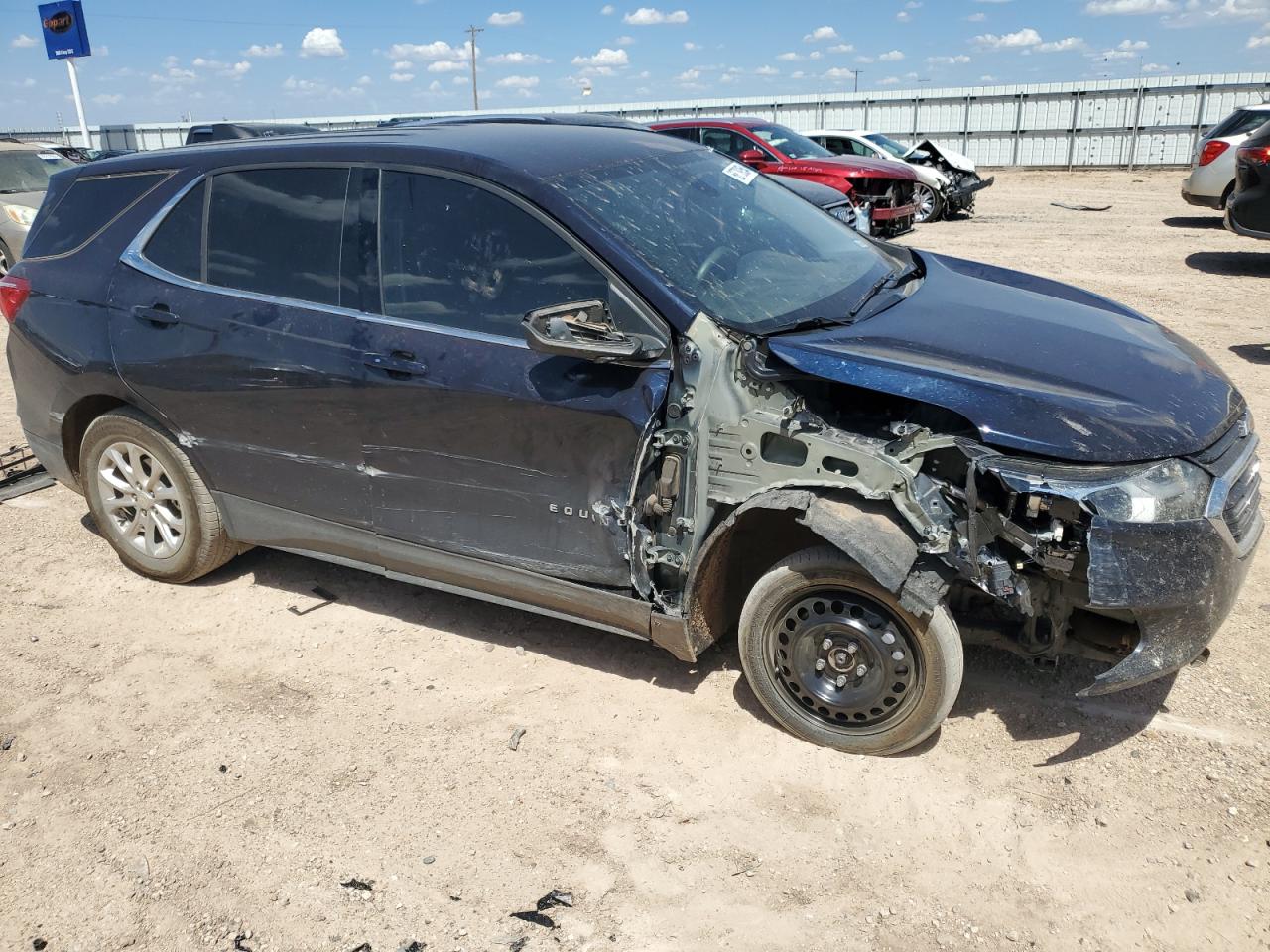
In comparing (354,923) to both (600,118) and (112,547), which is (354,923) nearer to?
(112,547)

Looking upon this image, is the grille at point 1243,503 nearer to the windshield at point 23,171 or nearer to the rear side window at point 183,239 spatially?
the rear side window at point 183,239

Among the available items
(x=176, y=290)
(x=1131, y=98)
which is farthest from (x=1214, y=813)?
(x=1131, y=98)

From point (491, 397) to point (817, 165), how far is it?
12.3 metres

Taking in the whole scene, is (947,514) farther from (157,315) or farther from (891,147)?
(891,147)

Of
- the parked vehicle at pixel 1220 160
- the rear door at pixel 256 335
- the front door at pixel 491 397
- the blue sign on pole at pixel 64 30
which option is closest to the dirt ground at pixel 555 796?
the front door at pixel 491 397

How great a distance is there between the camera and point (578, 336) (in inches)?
125

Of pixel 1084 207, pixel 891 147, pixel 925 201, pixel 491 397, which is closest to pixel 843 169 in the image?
pixel 925 201

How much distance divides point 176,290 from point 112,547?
168cm

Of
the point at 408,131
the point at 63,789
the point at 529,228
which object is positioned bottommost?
the point at 63,789

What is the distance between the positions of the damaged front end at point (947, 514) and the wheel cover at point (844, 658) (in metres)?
0.21

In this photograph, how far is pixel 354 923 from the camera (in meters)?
2.75

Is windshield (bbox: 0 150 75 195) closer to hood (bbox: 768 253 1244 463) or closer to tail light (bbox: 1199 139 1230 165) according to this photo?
hood (bbox: 768 253 1244 463)

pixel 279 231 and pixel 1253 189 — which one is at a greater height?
pixel 279 231

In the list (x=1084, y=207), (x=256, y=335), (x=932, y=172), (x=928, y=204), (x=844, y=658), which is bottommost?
(x=1084, y=207)
